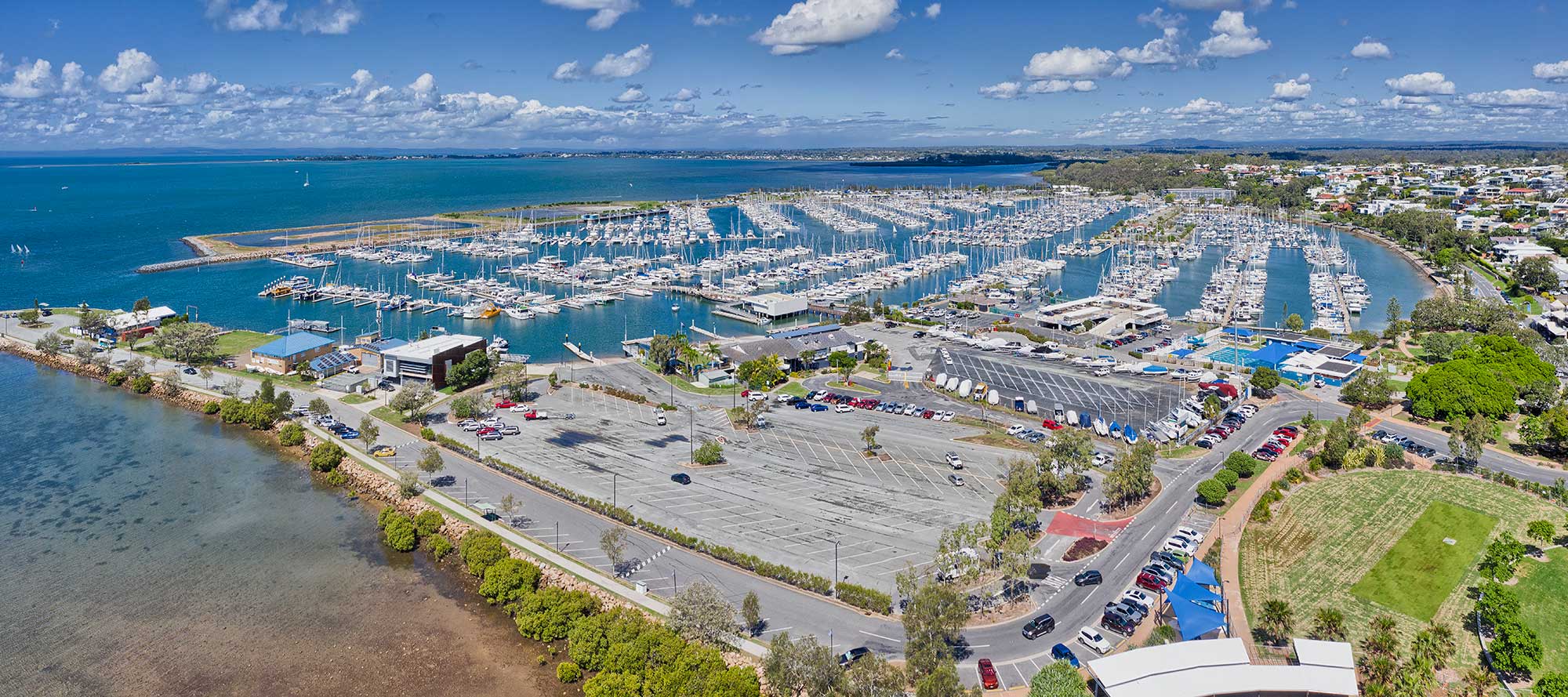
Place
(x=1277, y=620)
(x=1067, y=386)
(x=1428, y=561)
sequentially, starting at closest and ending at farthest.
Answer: (x=1277, y=620) < (x=1428, y=561) < (x=1067, y=386)

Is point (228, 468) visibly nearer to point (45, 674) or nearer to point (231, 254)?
point (45, 674)

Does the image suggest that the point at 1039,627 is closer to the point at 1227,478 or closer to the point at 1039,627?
the point at 1039,627

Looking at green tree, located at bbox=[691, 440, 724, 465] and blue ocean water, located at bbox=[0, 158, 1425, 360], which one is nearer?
green tree, located at bbox=[691, 440, 724, 465]

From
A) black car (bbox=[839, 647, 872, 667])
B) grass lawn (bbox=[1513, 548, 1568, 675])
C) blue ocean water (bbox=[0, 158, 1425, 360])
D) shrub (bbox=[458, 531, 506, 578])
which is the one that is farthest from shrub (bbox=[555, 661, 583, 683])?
blue ocean water (bbox=[0, 158, 1425, 360])

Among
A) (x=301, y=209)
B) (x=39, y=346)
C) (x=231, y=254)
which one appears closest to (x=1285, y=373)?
(x=39, y=346)

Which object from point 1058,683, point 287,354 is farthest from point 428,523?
point 287,354

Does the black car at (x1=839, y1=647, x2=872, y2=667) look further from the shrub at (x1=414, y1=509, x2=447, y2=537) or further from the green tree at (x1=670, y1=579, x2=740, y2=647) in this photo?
the shrub at (x1=414, y1=509, x2=447, y2=537)

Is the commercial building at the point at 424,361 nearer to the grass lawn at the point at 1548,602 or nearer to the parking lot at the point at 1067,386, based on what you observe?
the parking lot at the point at 1067,386
